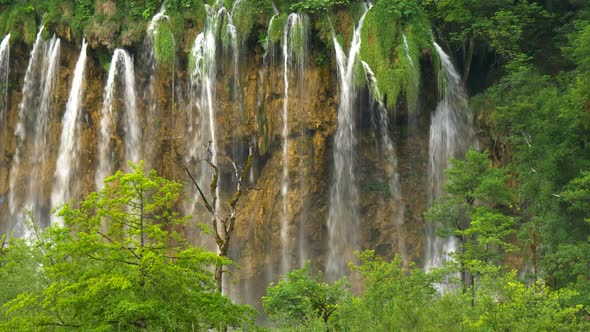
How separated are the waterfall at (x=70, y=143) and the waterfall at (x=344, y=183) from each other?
1150 centimetres

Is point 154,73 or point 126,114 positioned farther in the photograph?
point 126,114

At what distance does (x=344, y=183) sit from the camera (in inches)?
1206

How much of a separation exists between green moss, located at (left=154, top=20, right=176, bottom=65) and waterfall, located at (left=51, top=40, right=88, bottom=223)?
3.66 m

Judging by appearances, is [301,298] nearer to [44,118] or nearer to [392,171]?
[392,171]

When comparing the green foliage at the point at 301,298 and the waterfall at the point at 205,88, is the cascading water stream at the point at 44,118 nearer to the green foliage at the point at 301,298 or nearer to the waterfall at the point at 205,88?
the waterfall at the point at 205,88

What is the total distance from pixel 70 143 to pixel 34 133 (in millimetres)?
2606

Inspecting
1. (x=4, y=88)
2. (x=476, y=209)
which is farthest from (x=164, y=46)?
(x=476, y=209)

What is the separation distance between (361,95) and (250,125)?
15.7 ft

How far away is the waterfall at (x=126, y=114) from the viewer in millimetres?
32812

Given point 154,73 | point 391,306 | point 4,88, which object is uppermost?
point 4,88

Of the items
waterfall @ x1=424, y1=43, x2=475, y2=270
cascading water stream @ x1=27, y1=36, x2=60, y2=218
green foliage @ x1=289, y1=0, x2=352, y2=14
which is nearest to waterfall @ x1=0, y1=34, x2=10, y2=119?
cascading water stream @ x1=27, y1=36, x2=60, y2=218

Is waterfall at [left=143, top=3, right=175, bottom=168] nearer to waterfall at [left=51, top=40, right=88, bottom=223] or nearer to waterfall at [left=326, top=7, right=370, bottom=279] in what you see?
waterfall at [left=51, top=40, right=88, bottom=223]

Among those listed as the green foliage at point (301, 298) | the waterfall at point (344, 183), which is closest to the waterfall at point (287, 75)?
the waterfall at point (344, 183)

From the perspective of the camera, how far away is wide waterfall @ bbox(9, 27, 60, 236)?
34.2 meters
